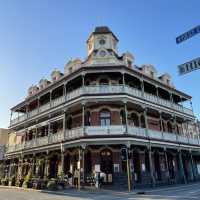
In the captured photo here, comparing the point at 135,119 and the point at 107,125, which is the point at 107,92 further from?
the point at 135,119

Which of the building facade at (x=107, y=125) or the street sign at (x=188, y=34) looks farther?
the building facade at (x=107, y=125)

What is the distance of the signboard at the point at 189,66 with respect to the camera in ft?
17.6

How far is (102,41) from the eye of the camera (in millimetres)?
27000

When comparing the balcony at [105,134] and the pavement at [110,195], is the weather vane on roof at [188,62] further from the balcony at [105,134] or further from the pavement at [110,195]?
the balcony at [105,134]

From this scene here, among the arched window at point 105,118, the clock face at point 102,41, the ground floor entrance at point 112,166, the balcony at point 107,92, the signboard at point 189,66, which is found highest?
the clock face at point 102,41

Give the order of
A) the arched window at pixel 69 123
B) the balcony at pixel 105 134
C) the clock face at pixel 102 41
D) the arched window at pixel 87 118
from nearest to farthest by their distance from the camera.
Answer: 1. the balcony at pixel 105 134
2. the arched window at pixel 87 118
3. the arched window at pixel 69 123
4. the clock face at pixel 102 41

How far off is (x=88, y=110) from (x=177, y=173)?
46.3ft

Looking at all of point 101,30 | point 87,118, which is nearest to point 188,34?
point 87,118

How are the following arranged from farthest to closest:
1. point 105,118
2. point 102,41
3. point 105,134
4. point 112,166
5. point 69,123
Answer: point 102,41 < point 69,123 < point 105,118 < point 112,166 < point 105,134

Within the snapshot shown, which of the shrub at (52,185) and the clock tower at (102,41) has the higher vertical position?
the clock tower at (102,41)

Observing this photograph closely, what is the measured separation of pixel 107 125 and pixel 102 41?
11.0 meters

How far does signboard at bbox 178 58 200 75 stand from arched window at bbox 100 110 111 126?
16347mm

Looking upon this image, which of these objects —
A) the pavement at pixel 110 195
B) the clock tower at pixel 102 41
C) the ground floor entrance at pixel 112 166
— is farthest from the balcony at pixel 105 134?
the clock tower at pixel 102 41


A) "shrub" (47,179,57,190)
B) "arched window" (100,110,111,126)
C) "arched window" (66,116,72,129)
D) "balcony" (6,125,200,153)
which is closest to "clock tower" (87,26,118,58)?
"arched window" (100,110,111,126)
